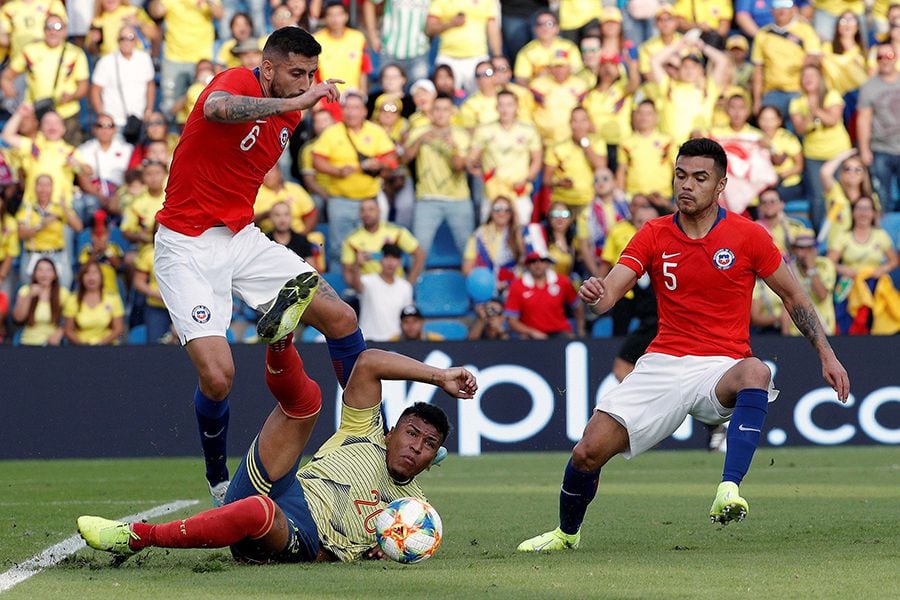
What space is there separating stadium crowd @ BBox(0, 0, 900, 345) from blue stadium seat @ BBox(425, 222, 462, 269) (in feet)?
0.08

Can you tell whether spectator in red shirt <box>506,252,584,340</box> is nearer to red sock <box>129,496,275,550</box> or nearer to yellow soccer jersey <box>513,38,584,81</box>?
yellow soccer jersey <box>513,38,584,81</box>

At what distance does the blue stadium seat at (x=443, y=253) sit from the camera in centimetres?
1750

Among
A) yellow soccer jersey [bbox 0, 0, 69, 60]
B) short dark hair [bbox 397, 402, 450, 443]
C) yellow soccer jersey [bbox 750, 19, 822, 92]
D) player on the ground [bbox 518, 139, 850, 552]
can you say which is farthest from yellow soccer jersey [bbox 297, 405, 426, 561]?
yellow soccer jersey [bbox 0, 0, 69, 60]

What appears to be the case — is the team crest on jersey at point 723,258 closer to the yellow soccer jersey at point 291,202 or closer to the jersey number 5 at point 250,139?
the jersey number 5 at point 250,139

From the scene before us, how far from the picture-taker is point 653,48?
60.2ft

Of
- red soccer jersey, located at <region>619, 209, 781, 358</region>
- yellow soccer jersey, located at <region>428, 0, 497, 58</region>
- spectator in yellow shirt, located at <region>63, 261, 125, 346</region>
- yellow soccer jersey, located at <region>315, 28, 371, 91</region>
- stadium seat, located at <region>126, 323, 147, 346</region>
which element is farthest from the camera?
yellow soccer jersey, located at <region>428, 0, 497, 58</region>

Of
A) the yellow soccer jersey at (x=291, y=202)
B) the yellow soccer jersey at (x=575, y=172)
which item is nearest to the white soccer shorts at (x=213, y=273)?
the yellow soccer jersey at (x=291, y=202)

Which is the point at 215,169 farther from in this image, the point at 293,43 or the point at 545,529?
the point at 545,529

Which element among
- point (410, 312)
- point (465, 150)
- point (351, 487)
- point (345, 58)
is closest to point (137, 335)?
point (410, 312)

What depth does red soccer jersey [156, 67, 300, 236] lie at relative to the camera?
8.46 m

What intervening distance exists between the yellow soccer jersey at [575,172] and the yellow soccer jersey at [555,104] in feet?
1.52

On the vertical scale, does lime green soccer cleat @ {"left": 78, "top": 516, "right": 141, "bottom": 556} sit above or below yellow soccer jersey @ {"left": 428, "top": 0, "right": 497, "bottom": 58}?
below

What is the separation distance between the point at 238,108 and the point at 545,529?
3.17 m

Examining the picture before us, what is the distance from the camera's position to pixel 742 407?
777 cm
